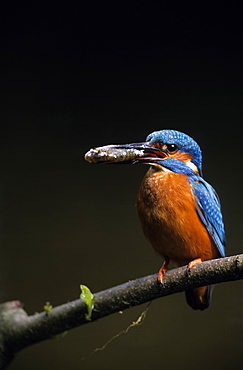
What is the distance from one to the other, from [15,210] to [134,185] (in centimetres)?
49

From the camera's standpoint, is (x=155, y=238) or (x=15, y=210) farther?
(x=15, y=210)

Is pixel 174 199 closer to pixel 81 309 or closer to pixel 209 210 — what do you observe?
pixel 209 210

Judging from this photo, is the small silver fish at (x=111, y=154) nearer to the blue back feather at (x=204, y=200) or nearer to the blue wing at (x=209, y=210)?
the blue back feather at (x=204, y=200)

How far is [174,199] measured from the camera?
1393 millimetres

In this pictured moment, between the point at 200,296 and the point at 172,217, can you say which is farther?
the point at 200,296

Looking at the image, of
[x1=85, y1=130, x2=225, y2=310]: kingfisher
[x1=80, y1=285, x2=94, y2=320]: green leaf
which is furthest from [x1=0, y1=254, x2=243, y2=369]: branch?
[x1=85, y1=130, x2=225, y2=310]: kingfisher

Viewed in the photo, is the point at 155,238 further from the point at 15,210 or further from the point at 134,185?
the point at 15,210

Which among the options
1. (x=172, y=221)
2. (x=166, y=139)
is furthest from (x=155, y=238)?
(x=166, y=139)

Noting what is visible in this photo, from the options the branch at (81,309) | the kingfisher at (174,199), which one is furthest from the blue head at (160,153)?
the branch at (81,309)

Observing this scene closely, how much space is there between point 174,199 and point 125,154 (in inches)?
6.8

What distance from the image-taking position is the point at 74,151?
2168mm

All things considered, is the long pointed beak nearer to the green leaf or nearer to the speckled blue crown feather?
the speckled blue crown feather

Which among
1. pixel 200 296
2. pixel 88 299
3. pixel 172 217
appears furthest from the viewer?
pixel 200 296

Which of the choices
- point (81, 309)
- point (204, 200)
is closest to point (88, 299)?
point (81, 309)
